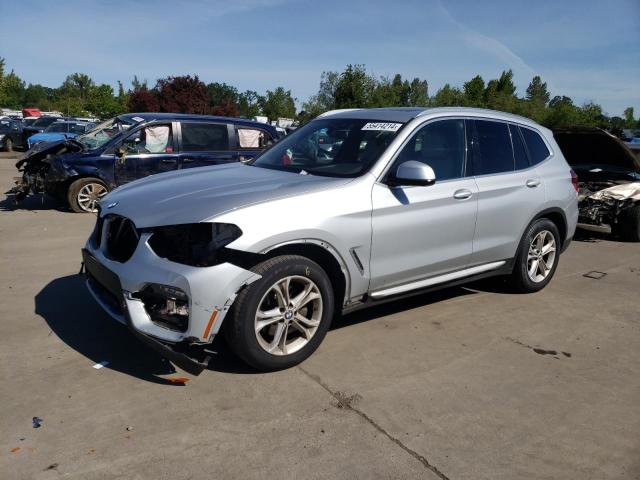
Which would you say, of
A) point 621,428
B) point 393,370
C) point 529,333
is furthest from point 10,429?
point 529,333

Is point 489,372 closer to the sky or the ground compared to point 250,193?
closer to the ground

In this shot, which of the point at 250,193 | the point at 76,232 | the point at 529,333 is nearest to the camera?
the point at 250,193

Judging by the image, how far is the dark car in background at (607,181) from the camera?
28.1 feet

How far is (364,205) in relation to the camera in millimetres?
3809

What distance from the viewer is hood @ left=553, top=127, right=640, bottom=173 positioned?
8625mm

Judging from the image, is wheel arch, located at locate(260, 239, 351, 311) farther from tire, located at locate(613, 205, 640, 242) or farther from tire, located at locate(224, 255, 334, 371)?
tire, located at locate(613, 205, 640, 242)

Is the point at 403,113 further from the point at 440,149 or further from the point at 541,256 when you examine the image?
the point at 541,256

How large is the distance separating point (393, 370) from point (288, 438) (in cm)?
110

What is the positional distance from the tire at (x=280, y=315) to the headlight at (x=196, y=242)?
0.26m

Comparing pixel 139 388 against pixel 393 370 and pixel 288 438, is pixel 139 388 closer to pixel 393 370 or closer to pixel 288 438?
pixel 288 438

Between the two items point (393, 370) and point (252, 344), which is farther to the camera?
point (393, 370)

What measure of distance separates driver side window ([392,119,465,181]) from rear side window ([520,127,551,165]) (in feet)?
3.44

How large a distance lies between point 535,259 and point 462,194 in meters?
1.57

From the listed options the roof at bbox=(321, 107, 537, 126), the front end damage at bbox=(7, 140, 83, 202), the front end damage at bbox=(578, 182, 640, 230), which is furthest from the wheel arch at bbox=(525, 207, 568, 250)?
the front end damage at bbox=(7, 140, 83, 202)
